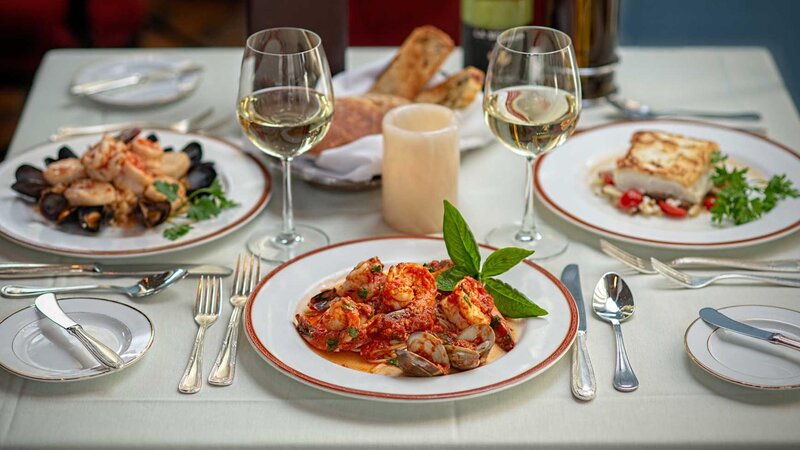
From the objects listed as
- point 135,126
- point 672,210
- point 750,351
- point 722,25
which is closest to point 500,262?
point 750,351

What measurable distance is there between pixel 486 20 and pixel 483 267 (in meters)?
0.96

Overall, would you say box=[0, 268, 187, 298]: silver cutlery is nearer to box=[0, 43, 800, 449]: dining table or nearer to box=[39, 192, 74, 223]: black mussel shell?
box=[0, 43, 800, 449]: dining table

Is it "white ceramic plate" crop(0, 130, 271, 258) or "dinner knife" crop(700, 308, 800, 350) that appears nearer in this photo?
"dinner knife" crop(700, 308, 800, 350)

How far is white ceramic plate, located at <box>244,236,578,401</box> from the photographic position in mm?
1195

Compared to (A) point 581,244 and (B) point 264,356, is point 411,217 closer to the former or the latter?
(A) point 581,244

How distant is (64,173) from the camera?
167 cm

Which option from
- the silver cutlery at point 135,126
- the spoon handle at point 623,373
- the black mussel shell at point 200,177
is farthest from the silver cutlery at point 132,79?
the spoon handle at point 623,373

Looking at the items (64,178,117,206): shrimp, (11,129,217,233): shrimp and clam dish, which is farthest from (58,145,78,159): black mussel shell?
(64,178,117,206): shrimp

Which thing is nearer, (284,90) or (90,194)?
(284,90)

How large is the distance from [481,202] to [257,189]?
42 centimetres

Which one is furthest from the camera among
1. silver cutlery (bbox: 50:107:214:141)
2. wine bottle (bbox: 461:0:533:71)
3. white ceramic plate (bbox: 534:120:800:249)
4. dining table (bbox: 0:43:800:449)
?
wine bottle (bbox: 461:0:533:71)

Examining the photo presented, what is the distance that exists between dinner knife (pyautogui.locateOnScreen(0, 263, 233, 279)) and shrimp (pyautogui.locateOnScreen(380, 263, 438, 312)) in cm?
34

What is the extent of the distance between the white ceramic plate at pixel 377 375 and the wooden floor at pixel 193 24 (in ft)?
12.7

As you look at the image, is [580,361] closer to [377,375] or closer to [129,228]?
[377,375]
